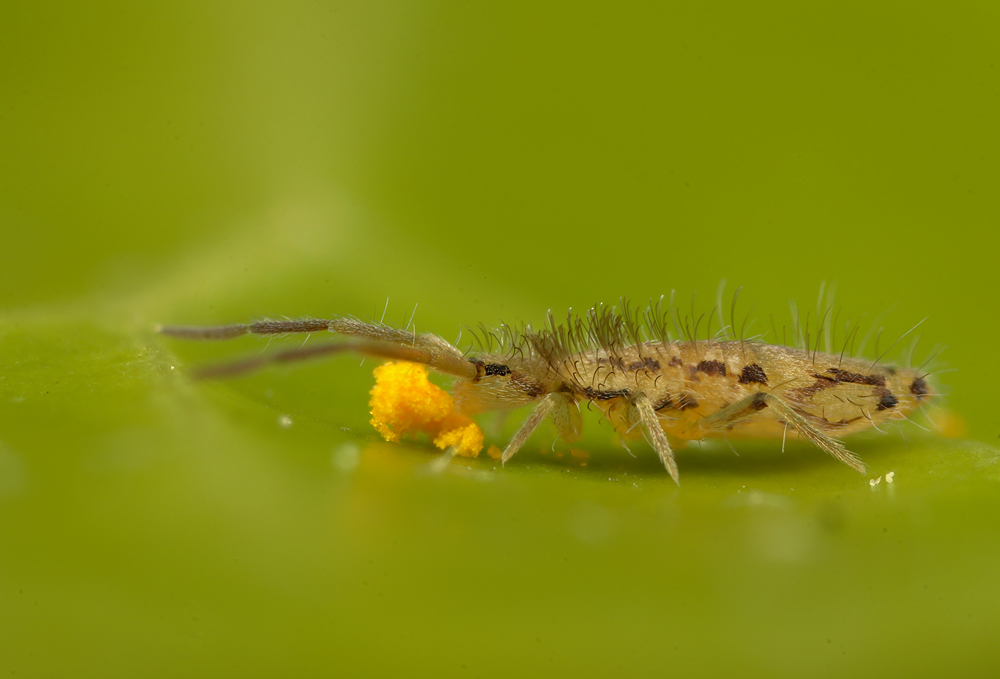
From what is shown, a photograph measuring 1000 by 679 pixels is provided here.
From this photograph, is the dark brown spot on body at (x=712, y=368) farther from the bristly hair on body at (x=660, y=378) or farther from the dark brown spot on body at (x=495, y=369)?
the dark brown spot on body at (x=495, y=369)

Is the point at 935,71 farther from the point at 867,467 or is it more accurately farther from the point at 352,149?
the point at 352,149

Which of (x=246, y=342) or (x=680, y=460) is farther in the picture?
(x=246, y=342)

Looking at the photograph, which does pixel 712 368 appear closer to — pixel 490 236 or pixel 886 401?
pixel 886 401

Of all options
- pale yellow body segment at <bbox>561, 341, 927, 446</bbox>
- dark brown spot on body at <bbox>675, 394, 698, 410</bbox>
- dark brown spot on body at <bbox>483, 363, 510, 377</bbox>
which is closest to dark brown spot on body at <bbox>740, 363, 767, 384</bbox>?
pale yellow body segment at <bbox>561, 341, 927, 446</bbox>

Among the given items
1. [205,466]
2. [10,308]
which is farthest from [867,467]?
[10,308]

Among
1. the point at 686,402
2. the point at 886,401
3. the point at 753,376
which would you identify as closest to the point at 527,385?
the point at 686,402

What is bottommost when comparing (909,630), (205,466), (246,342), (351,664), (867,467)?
(351,664)
